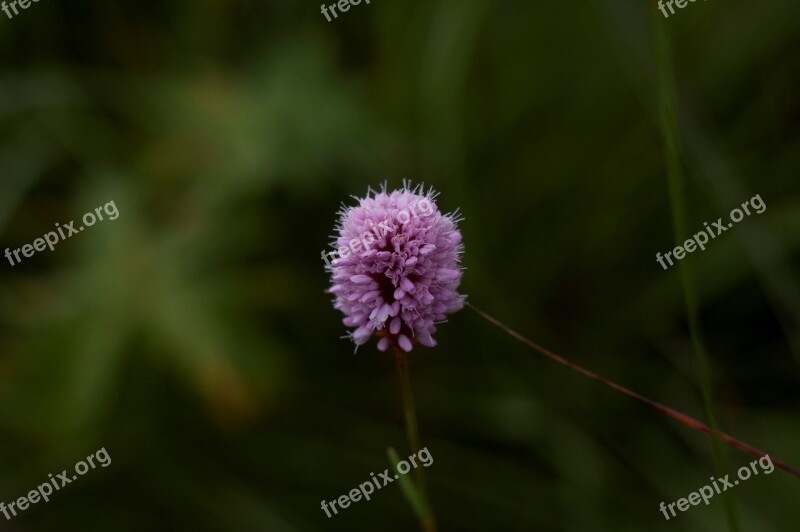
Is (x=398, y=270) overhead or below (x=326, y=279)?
Result: below

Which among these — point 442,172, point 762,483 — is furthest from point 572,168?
point 762,483

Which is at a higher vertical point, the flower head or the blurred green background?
the blurred green background

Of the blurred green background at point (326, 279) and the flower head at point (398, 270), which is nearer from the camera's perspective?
the flower head at point (398, 270)

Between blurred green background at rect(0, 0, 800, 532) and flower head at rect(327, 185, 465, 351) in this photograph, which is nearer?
flower head at rect(327, 185, 465, 351)

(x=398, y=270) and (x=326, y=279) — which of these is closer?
(x=398, y=270)

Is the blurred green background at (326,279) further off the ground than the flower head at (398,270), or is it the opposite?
the blurred green background at (326,279)
